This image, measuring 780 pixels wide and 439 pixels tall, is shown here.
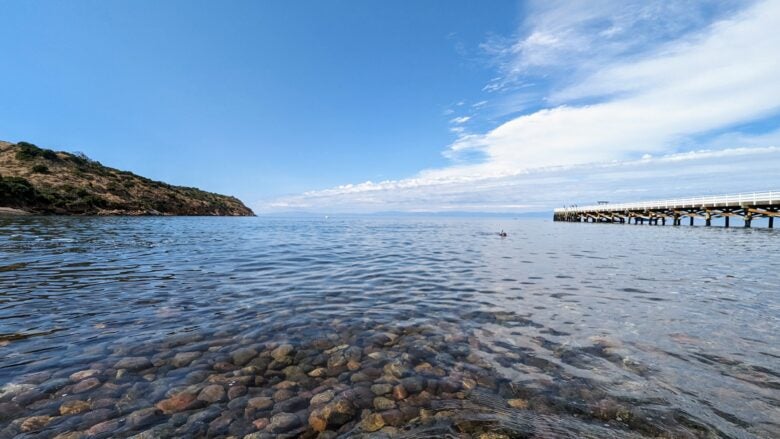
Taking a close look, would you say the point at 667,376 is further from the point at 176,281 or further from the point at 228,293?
the point at 176,281

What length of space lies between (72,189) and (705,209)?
115094 millimetres

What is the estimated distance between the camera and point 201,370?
5.47 m

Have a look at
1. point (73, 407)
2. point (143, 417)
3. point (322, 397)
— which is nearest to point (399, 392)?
point (322, 397)

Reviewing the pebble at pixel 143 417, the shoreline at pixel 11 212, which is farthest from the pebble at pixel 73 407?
the shoreline at pixel 11 212

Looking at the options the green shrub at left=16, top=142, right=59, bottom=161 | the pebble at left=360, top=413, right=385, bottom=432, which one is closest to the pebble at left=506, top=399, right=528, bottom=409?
Answer: the pebble at left=360, top=413, right=385, bottom=432

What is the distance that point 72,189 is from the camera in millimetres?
66562

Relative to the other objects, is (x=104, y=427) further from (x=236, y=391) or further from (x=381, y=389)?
(x=381, y=389)

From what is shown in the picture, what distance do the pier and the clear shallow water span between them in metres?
47.5

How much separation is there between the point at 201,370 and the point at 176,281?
8.10 meters

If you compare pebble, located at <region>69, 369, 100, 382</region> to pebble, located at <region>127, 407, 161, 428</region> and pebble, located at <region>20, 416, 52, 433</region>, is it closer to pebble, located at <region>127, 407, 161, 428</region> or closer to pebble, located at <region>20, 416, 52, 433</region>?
pebble, located at <region>20, 416, 52, 433</region>

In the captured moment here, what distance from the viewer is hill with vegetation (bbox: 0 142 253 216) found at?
57.0 m

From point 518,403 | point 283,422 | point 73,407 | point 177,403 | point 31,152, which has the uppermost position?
point 31,152

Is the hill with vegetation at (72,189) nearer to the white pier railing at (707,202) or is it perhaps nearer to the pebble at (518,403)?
the pebble at (518,403)

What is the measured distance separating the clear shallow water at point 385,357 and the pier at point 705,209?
4755 cm
